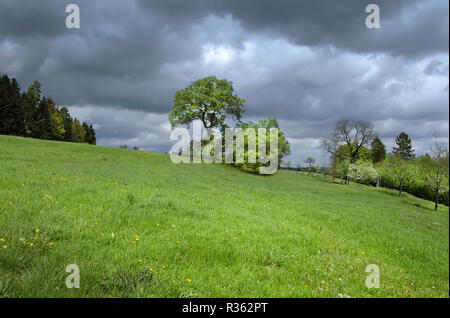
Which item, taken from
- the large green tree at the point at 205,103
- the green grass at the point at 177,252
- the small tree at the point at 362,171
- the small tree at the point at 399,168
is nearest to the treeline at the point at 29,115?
the large green tree at the point at 205,103

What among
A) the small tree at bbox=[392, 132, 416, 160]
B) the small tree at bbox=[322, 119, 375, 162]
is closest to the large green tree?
the small tree at bbox=[322, 119, 375, 162]

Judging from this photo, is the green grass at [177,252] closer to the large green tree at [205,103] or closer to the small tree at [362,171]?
the large green tree at [205,103]

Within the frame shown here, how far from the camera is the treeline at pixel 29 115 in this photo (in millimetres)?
58812

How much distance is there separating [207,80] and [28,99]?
56.4 m

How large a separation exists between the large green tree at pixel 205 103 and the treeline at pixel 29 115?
1620 inches

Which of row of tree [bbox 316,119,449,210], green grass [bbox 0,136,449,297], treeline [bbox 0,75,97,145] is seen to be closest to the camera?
green grass [bbox 0,136,449,297]

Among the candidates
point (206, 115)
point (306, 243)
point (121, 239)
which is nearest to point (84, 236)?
point (121, 239)

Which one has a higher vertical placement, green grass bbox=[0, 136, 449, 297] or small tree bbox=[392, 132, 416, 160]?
small tree bbox=[392, 132, 416, 160]

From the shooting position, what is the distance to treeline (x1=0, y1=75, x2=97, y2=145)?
58812mm

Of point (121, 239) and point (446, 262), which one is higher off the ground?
point (121, 239)

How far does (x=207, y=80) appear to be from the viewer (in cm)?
5184

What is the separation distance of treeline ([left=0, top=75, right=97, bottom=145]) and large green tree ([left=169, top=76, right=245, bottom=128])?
41140 millimetres

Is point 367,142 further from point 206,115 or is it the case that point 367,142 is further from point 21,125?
point 21,125

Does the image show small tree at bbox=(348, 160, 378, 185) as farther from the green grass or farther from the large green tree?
the green grass
